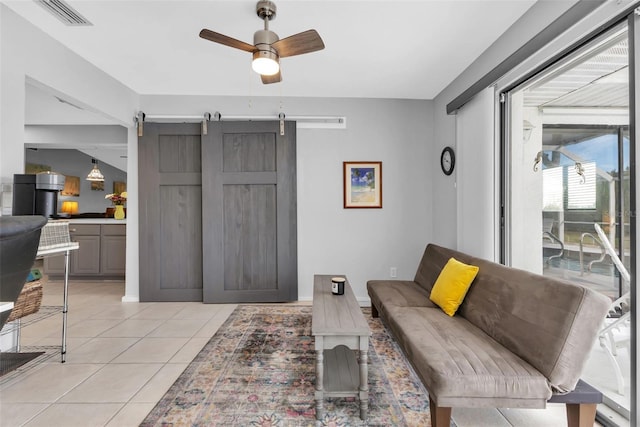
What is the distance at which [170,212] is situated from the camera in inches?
155

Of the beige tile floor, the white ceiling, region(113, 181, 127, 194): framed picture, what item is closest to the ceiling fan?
the white ceiling

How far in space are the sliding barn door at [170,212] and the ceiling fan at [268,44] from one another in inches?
83.3

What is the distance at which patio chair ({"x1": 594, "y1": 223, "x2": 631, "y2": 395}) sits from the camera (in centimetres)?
167

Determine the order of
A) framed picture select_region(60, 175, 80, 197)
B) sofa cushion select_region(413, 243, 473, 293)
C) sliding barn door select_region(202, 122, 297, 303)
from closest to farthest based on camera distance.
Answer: sofa cushion select_region(413, 243, 473, 293)
sliding barn door select_region(202, 122, 297, 303)
framed picture select_region(60, 175, 80, 197)

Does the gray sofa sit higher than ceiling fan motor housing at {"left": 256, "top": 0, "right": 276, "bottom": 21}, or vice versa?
ceiling fan motor housing at {"left": 256, "top": 0, "right": 276, "bottom": 21}

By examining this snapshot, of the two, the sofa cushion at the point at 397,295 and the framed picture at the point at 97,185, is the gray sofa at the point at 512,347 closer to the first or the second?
the sofa cushion at the point at 397,295

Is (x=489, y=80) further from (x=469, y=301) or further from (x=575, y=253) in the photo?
(x=469, y=301)

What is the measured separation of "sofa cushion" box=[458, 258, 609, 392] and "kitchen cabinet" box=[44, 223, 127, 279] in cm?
516

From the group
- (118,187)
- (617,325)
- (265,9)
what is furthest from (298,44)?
(118,187)

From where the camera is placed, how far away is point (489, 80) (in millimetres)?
2557

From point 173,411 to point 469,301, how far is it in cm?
210

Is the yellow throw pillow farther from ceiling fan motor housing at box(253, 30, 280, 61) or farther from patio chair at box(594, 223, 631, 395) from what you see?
ceiling fan motor housing at box(253, 30, 280, 61)

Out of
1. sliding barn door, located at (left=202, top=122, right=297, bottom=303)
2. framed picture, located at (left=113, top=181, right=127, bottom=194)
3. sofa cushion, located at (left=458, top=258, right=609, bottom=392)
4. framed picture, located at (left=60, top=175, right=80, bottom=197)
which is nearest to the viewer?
sofa cushion, located at (left=458, top=258, right=609, bottom=392)

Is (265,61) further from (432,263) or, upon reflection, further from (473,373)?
(432,263)
